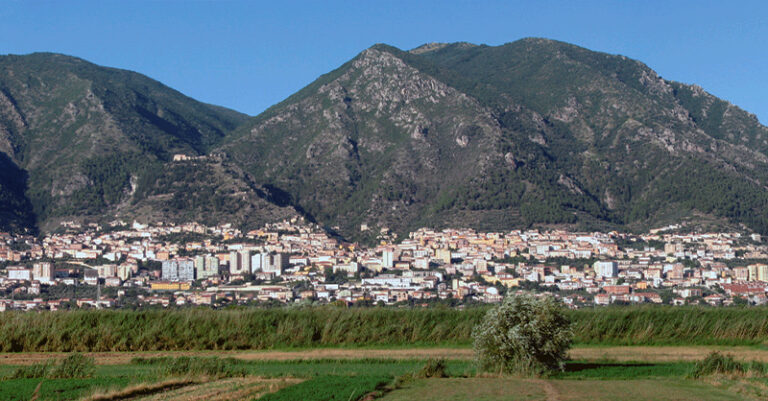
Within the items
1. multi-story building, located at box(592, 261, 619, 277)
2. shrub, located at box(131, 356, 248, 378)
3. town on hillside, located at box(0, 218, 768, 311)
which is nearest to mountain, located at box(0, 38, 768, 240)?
town on hillside, located at box(0, 218, 768, 311)

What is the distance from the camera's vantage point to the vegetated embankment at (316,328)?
17688 millimetres

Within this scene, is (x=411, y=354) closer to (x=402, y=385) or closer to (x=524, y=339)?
(x=524, y=339)

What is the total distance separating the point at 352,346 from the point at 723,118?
313 feet

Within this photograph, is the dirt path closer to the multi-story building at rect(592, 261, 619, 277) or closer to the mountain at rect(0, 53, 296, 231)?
the multi-story building at rect(592, 261, 619, 277)

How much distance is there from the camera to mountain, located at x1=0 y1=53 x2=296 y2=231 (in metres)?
81.9

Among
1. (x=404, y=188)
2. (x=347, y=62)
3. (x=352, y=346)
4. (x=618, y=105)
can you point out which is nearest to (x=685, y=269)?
(x=404, y=188)

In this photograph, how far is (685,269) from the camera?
6000 centimetres

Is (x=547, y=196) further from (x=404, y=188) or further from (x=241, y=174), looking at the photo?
(x=241, y=174)

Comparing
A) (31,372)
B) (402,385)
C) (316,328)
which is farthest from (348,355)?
(31,372)

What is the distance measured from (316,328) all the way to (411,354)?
2850mm

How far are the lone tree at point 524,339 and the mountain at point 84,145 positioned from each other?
221 feet

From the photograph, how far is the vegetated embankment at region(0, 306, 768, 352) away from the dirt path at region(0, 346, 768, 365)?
71cm

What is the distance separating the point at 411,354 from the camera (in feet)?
53.8

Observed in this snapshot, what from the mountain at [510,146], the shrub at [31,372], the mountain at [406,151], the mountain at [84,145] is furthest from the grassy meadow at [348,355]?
the mountain at [84,145]
